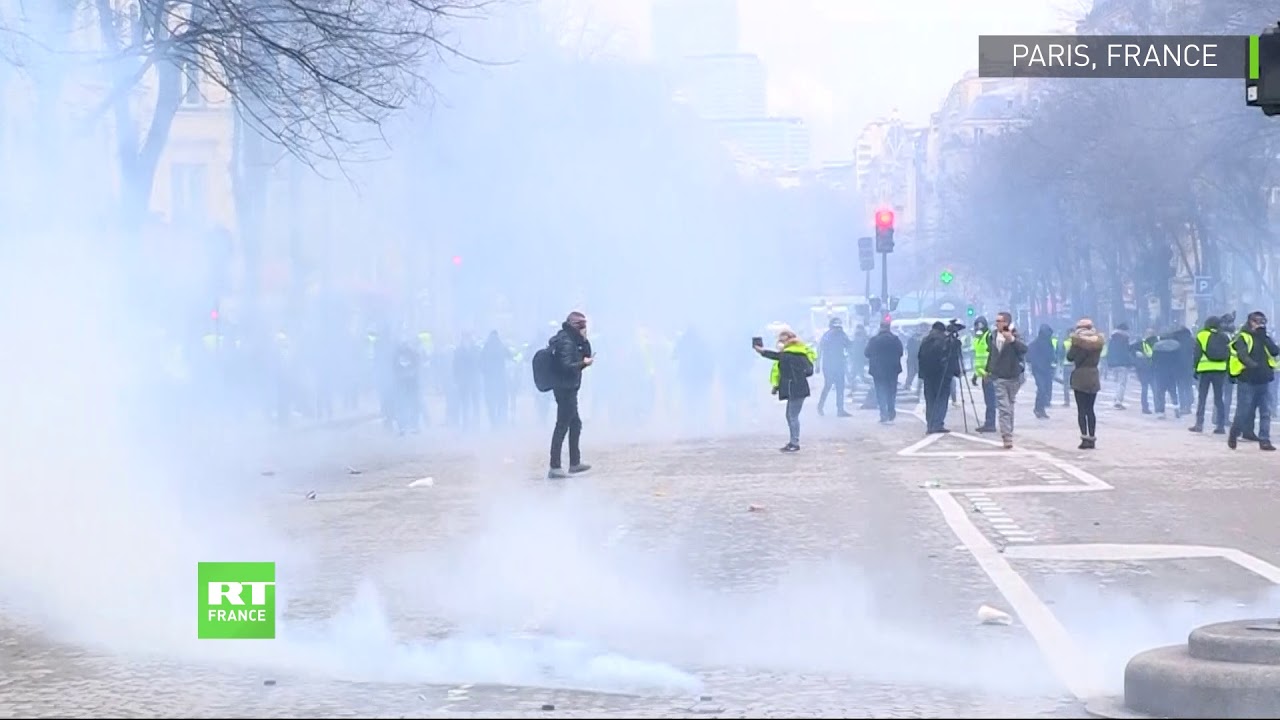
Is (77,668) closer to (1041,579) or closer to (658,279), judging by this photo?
(1041,579)

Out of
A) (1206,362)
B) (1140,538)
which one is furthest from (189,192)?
(1140,538)

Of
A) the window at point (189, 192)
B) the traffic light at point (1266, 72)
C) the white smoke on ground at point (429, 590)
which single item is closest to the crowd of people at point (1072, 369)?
the white smoke on ground at point (429, 590)

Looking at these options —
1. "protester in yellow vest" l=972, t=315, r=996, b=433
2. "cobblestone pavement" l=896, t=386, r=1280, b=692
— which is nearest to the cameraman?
"protester in yellow vest" l=972, t=315, r=996, b=433

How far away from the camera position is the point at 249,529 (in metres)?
15.4

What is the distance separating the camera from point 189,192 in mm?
33781

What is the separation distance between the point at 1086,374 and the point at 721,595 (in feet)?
44.2

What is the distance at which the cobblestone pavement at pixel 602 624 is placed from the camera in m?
7.90

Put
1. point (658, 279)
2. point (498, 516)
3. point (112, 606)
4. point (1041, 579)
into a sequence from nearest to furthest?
1. point (112, 606)
2. point (1041, 579)
3. point (498, 516)
4. point (658, 279)

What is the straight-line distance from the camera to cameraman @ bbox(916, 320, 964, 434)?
27375 millimetres

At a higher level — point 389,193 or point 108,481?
point 389,193

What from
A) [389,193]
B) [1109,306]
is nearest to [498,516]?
[389,193]

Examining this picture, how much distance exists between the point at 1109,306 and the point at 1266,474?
205 feet

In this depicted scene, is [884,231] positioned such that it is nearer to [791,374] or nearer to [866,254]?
[866,254]

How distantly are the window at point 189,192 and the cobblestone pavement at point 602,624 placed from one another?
38.4 ft
